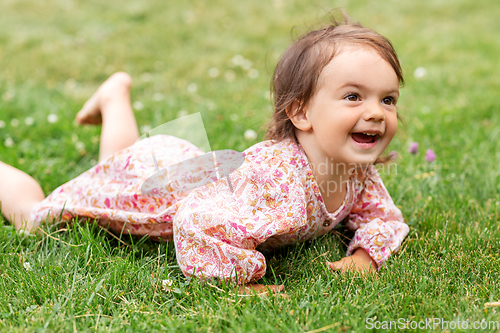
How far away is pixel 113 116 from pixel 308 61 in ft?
5.05

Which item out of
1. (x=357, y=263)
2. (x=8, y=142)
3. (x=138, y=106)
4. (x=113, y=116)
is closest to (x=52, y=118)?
(x=8, y=142)

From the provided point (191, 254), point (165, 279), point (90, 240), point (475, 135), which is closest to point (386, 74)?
point (191, 254)

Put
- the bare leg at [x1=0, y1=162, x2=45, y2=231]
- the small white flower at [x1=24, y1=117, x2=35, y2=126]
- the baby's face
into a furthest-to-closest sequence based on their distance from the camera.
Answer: the small white flower at [x1=24, y1=117, x2=35, y2=126], the bare leg at [x1=0, y1=162, x2=45, y2=231], the baby's face

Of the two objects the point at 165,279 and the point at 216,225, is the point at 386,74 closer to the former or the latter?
the point at 216,225

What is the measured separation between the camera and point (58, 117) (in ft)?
13.2

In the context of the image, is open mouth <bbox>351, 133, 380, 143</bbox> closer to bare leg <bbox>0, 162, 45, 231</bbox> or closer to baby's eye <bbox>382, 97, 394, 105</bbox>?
baby's eye <bbox>382, 97, 394, 105</bbox>

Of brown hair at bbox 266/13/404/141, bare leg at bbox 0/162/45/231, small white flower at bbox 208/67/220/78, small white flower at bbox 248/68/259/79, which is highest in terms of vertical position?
brown hair at bbox 266/13/404/141

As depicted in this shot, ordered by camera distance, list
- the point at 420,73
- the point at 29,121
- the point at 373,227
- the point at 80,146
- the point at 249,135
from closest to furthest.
Answer: the point at 373,227 < the point at 249,135 < the point at 80,146 < the point at 29,121 < the point at 420,73

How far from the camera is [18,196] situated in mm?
2664

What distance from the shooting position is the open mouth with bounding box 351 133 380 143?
6.81ft

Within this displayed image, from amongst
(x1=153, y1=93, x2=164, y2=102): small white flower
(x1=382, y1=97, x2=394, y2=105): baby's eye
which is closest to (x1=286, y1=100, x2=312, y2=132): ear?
(x1=382, y1=97, x2=394, y2=105): baby's eye

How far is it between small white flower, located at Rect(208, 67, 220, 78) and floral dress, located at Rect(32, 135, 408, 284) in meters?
2.89

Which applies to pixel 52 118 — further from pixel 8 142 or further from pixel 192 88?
pixel 192 88

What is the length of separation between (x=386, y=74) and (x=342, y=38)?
25 cm
